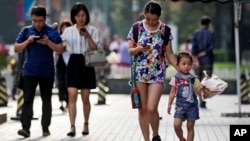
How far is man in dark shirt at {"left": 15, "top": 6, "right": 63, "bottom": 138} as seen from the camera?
1398 cm

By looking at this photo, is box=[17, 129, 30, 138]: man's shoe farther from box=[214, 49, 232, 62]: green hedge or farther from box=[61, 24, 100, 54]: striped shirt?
box=[214, 49, 232, 62]: green hedge

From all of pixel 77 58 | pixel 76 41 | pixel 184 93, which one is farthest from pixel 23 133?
pixel 184 93

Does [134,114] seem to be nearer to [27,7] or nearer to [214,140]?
[27,7]

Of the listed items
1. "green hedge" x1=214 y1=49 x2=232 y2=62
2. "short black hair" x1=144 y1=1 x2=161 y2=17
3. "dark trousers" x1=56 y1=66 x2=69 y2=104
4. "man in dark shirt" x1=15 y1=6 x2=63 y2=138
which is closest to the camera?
"short black hair" x1=144 y1=1 x2=161 y2=17

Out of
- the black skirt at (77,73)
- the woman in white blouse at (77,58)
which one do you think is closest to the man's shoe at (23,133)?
the woman in white blouse at (77,58)

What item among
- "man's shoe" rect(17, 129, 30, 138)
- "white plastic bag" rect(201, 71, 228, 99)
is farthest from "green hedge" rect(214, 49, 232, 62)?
"white plastic bag" rect(201, 71, 228, 99)

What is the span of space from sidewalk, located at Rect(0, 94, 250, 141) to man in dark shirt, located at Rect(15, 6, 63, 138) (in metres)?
0.47

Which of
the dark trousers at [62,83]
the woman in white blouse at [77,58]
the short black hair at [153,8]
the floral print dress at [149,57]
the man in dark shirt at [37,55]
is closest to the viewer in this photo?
the short black hair at [153,8]

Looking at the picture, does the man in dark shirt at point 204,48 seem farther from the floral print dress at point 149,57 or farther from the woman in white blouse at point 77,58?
the floral print dress at point 149,57

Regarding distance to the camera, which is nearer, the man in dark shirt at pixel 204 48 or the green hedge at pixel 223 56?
the man in dark shirt at pixel 204 48

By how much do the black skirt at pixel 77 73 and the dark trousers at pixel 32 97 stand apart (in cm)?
33

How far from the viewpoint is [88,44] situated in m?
14.2

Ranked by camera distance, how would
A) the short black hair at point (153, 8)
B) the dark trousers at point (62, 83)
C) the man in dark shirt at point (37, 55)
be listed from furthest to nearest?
the dark trousers at point (62, 83), the man in dark shirt at point (37, 55), the short black hair at point (153, 8)

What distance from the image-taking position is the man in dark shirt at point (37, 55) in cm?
1398
